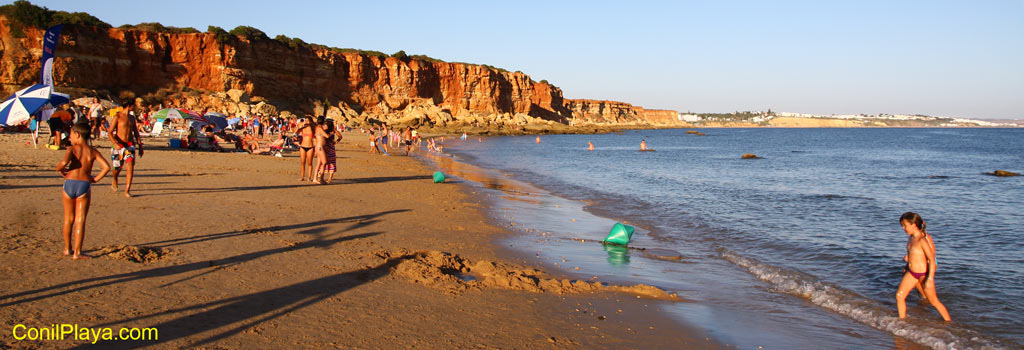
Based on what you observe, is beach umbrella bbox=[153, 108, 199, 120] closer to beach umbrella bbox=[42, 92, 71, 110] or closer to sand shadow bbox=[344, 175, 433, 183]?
beach umbrella bbox=[42, 92, 71, 110]

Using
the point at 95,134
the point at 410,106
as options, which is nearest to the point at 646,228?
the point at 95,134

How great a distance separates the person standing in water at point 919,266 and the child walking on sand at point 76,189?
7826 millimetres

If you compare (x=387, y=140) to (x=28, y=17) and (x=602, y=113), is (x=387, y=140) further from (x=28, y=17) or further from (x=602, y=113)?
(x=602, y=113)

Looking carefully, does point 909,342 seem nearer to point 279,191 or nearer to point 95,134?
point 279,191

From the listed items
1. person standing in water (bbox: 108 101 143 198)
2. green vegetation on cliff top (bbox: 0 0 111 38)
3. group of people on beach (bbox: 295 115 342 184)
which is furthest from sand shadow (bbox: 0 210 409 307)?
green vegetation on cliff top (bbox: 0 0 111 38)

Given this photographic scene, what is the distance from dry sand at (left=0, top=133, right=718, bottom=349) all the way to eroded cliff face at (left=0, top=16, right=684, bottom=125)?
138 feet

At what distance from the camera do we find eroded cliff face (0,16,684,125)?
42844 mm

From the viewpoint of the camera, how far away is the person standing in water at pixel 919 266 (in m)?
5.76

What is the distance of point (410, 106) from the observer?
253 feet

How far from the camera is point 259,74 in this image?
58.3m

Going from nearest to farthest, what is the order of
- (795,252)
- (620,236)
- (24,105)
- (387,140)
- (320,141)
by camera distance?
(620,236) < (795,252) < (320,141) < (24,105) < (387,140)

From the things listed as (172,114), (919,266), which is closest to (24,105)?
(172,114)

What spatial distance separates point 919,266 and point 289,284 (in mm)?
6049

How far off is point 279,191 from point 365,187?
229cm
